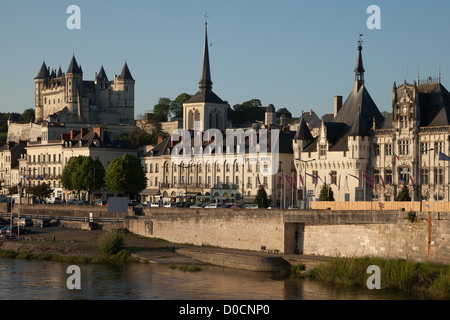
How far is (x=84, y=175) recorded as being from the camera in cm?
10719

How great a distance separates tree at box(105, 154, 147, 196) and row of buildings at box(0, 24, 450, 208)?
4.28m

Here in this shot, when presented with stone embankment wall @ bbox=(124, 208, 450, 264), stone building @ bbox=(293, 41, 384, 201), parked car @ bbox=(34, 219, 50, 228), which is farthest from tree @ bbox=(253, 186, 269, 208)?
parked car @ bbox=(34, 219, 50, 228)

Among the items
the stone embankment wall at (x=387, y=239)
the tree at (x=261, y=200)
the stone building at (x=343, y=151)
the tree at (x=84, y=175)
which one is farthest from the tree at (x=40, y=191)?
the stone embankment wall at (x=387, y=239)

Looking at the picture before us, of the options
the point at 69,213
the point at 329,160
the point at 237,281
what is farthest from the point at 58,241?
the point at 329,160

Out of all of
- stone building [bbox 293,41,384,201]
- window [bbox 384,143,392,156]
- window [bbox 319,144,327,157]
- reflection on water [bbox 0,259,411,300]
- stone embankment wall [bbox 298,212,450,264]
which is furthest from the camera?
window [bbox 319,144,327,157]

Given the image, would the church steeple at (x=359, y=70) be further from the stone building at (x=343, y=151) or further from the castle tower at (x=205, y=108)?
the castle tower at (x=205, y=108)

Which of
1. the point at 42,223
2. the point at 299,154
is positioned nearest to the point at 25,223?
the point at 42,223

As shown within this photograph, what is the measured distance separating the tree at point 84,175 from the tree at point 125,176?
4.04 meters

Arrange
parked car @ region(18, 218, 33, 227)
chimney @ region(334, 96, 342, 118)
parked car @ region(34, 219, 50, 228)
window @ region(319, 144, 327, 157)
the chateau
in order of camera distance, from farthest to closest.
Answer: chimney @ region(334, 96, 342, 118)
window @ region(319, 144, 327, 157)
parked car @ region(18, 218, 33, 227)
parked car @ region(34, 219, 50, 228)
the chateau

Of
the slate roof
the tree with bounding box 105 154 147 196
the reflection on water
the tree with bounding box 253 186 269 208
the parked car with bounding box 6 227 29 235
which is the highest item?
the slate roof

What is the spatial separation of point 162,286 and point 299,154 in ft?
147

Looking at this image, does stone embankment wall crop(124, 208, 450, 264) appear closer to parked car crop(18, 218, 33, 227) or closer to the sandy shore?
the sandy shore

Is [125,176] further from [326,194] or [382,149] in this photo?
[382,149]

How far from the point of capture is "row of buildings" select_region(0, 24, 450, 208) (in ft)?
262
